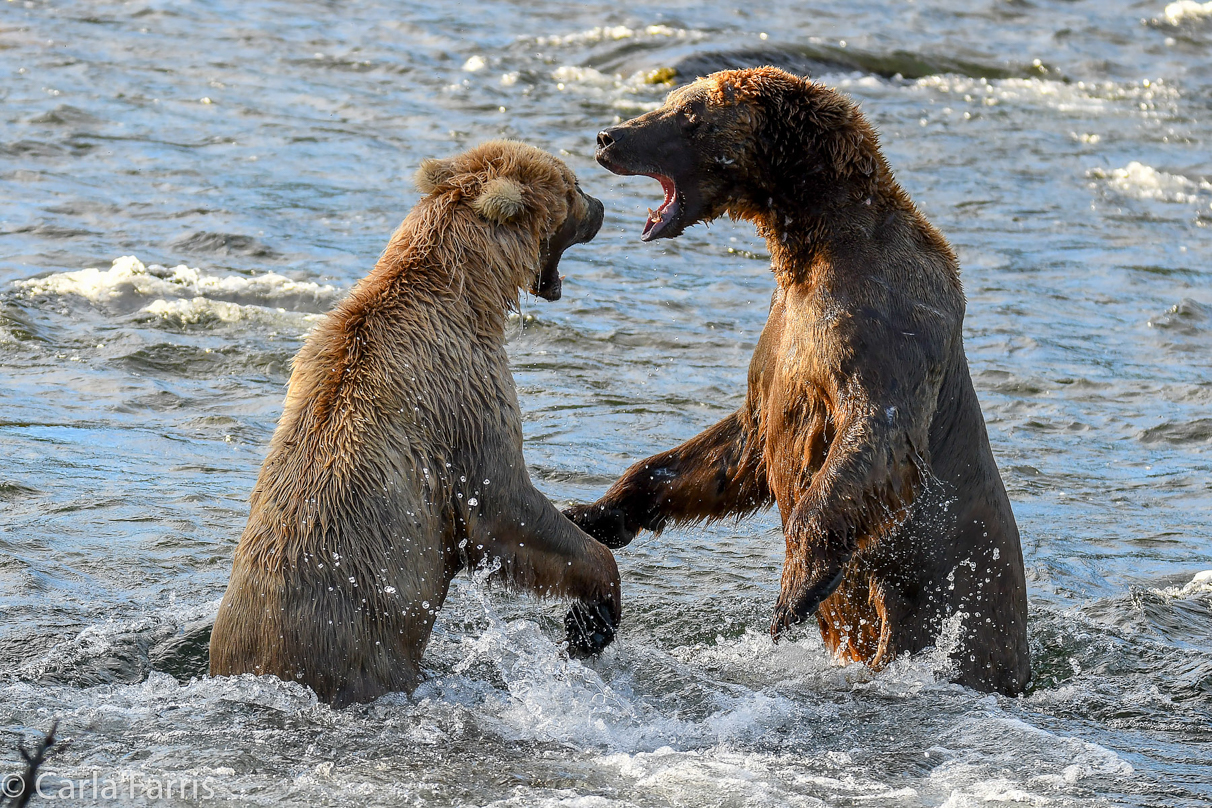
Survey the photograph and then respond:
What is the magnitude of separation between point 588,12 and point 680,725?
17180 millimetres

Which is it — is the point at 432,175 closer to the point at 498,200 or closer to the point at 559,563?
the point at 498,200

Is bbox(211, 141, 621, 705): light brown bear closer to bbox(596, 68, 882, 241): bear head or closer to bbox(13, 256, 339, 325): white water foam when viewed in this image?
bbox(596, 68, 882, 241): bear head

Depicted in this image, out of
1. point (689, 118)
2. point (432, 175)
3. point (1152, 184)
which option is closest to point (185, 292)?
point (432, 175)

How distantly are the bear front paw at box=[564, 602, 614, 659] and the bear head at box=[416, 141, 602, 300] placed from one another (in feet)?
3.95

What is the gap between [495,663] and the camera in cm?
578

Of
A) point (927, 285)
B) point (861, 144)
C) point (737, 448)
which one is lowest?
point (737, 448)

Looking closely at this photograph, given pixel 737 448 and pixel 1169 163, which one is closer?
pixel 737 448

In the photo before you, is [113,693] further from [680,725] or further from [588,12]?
[588,12]

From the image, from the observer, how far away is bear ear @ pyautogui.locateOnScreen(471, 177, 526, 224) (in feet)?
18.1

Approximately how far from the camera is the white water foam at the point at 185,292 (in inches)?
396

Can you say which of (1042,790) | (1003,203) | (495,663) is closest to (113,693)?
(495,663)

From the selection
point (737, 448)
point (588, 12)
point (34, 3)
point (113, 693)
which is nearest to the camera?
point (113, 693)

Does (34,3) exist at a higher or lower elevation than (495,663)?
higher

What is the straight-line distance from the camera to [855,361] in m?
5.38
